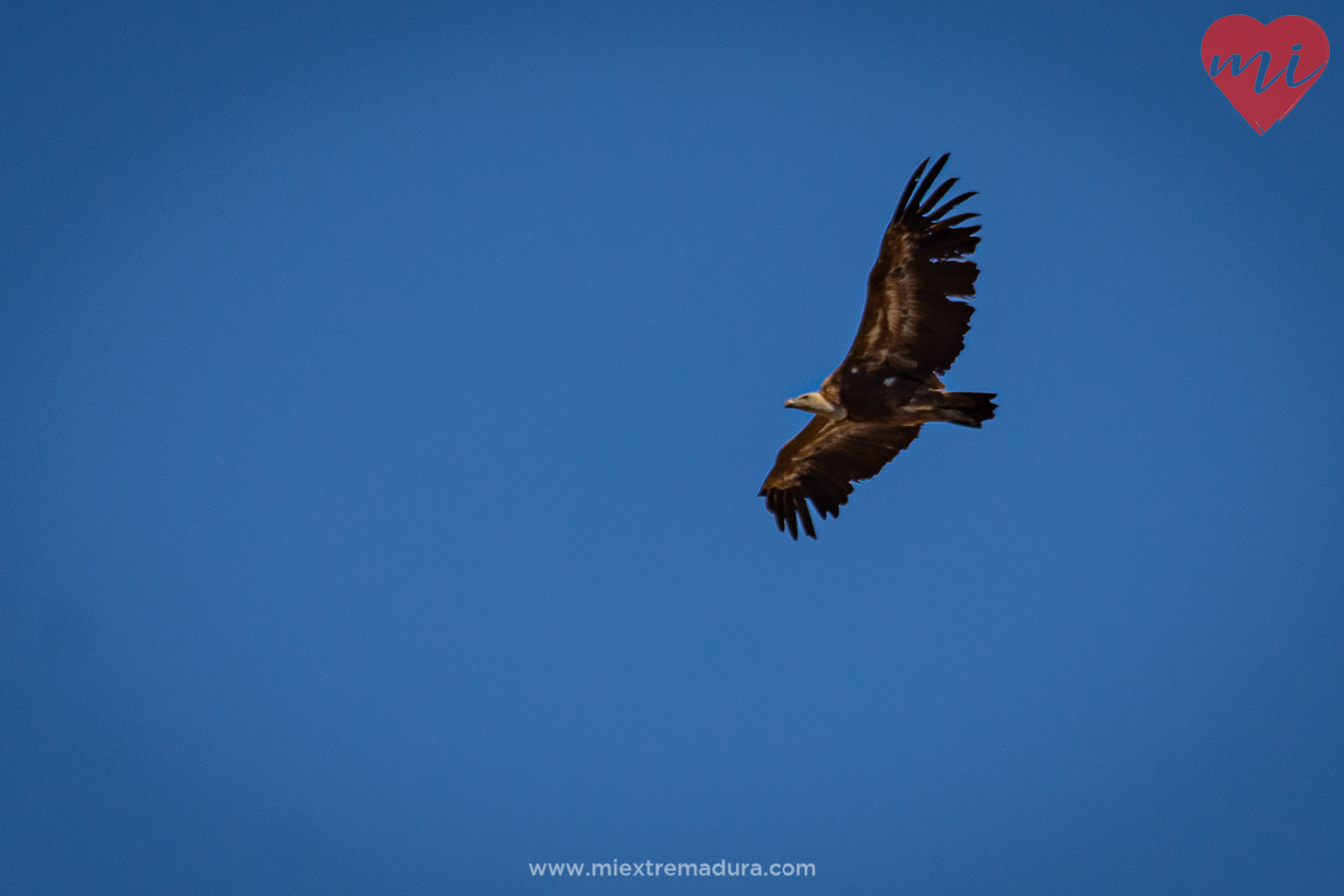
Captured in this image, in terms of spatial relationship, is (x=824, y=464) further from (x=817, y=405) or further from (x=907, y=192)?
(x=907, y=192)

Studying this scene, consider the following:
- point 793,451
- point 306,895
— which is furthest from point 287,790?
point 793,451

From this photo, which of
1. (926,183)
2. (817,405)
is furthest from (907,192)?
(817,405)

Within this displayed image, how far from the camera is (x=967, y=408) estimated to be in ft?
50.8

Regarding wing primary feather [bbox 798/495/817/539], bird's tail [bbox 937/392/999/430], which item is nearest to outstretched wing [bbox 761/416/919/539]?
wing primary feather [bbox 798/495/817/539]

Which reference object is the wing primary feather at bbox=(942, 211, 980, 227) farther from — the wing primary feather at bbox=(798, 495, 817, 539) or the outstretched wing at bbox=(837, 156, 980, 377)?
the wing primary feather at bbox=(798, 495, 817, 539)

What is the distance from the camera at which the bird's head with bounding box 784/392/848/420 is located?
54.3 ft

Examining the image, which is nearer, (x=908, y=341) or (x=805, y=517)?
(x=908, y=341)

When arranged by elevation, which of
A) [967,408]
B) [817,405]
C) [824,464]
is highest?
[824,464]

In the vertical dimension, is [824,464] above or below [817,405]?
above

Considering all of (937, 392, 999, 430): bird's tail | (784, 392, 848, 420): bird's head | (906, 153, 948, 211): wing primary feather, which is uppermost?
(906, 153, 948, 211): wing primary feather

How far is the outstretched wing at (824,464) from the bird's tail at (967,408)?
1.44 m

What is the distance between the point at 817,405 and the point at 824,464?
1.95m

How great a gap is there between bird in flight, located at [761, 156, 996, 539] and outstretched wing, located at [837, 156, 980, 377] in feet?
0.04

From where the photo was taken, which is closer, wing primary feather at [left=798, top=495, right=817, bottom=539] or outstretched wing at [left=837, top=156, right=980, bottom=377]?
outstretched wing at [left=837, top=156, right=980, bottom=377]
